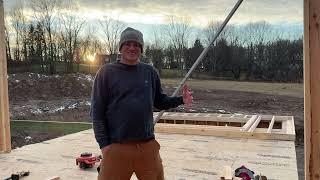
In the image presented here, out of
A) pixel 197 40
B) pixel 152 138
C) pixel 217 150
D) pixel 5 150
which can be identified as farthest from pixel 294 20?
pixel 152 138

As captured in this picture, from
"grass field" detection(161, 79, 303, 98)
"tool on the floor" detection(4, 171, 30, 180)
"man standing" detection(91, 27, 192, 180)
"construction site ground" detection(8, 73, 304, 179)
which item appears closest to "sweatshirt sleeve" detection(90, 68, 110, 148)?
"man standing" detection(91, 27, 192, 180)

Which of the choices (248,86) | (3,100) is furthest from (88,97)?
(3,100)

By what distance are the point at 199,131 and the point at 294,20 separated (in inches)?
462

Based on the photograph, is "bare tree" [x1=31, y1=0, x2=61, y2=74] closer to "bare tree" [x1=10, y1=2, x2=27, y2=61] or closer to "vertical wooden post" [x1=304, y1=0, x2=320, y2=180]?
"bare tree" [x1=10, y1=2, x2=27, y2=61]

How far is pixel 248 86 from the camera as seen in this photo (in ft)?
56.1

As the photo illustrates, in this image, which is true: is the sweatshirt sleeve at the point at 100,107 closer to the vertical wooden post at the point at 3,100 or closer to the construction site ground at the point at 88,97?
the vertical wooden post at the point at 3,100

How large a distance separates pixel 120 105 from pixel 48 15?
1775cm

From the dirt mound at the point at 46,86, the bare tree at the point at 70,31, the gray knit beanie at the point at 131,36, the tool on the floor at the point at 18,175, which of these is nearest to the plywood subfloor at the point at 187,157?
the tool on the floor at the point at 18,175

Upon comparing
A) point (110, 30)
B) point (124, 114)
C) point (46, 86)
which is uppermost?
point (110, 30)

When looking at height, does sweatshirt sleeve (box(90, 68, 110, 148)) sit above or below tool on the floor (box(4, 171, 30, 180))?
above

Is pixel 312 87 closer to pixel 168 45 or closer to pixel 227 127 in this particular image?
pixel 227 127

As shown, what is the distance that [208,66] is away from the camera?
1780 centimetres

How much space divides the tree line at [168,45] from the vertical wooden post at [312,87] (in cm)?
1347

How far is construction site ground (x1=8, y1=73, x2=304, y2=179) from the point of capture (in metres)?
13.1
